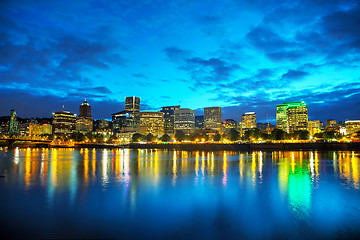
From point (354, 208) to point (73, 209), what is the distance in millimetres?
20912

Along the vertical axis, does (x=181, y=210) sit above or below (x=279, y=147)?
above

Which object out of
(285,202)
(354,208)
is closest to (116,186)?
(285,202)

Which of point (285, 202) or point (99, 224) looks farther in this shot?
point (285, 202)

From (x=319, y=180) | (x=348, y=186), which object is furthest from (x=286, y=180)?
(x=348, y=186)

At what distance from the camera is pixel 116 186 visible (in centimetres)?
2831

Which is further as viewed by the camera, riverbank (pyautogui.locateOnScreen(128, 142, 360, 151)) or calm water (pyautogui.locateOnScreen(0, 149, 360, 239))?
riverbank (pyautogui.locateOnScreen(128, 142, 360, 151))

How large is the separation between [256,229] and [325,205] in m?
8.61

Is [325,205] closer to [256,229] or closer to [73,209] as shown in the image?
[256,229]

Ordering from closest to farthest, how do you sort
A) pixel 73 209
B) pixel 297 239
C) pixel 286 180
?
pixel 297 239
pixel 73 209
pixel 286 180

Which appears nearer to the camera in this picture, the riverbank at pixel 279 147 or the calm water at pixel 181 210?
the calm water at pixel 181 210

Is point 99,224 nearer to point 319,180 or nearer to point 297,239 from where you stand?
point 297,239

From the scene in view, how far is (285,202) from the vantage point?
68.6 feet

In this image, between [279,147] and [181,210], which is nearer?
[181,210]

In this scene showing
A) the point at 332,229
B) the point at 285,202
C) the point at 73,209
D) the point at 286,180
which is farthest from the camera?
the point at 286,180
